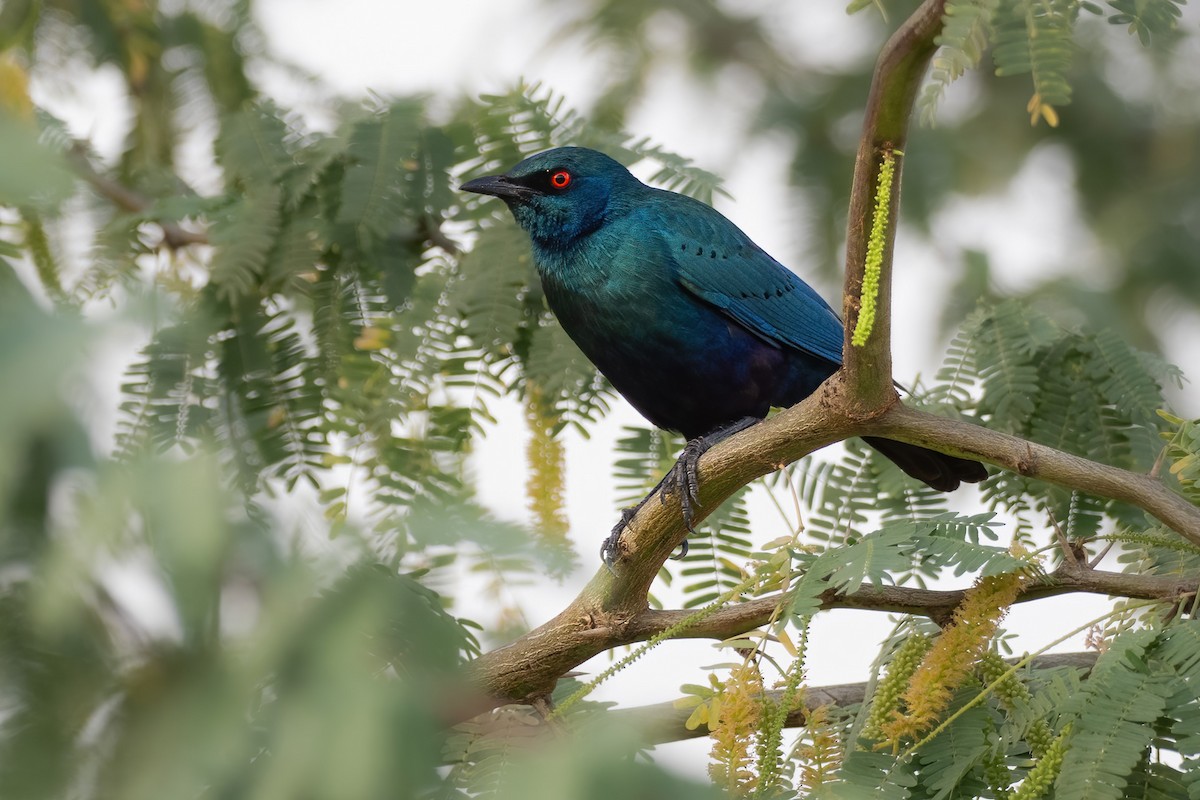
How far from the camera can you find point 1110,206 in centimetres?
723

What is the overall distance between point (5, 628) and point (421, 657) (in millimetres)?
372

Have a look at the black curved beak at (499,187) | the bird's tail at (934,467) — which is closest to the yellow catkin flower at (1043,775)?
the bird's tail at (934,467)

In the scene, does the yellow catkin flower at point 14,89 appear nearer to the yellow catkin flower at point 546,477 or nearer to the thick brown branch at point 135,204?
the thick brown branch at point 135,204

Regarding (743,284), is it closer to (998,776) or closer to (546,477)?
(546,477)

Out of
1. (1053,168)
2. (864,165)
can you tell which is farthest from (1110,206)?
(864,165)

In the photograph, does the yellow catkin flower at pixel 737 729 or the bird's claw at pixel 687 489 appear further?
the bird's claw at pixel 687 489

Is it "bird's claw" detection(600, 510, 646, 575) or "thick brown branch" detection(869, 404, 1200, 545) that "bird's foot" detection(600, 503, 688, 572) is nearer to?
"bird's claw" detection(600, 510, 646, 575)

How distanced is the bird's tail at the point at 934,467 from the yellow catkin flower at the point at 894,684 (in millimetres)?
1165

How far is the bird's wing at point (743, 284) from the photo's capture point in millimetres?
4207

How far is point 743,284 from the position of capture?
168 inches

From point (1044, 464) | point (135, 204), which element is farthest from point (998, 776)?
point (135, 204)

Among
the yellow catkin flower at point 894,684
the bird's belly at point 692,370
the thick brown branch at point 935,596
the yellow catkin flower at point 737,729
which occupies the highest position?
the bird's belly at point 692,370

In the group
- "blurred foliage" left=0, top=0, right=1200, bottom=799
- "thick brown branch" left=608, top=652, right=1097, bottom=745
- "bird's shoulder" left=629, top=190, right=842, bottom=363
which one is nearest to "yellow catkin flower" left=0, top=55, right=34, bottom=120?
"blurred foliage" left=0, top=0, right=1200, bottom=799

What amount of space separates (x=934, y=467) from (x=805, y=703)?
1011mm
